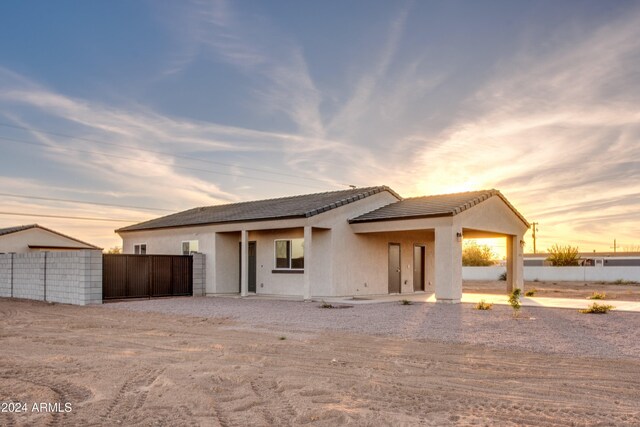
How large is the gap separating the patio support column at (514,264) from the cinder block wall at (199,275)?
42.4ft

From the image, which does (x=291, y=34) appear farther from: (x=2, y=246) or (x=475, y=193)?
(x=2, y=246)

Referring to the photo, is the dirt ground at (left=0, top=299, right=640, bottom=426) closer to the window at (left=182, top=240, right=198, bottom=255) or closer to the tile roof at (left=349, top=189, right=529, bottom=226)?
the tile roof at (left=349, top=189, right=529, bottom=226)

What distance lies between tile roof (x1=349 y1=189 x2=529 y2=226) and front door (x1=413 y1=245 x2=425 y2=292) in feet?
8.13

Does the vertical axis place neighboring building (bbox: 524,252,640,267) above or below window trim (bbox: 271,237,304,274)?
below

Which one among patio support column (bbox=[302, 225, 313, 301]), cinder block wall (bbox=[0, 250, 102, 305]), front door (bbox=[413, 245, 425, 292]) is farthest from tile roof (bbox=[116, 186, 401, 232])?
cinder block wall (bbox=[0, 250, 102, 305])

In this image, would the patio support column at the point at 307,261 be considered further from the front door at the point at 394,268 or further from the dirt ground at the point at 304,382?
the dirt ground at the point at 304,382

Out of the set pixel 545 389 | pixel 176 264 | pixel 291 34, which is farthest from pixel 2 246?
pixel 545 389

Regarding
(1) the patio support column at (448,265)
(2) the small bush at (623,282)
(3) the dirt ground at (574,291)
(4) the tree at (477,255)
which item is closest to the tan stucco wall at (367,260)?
(1) the patio support column at (448,265)

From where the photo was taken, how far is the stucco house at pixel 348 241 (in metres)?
19.9

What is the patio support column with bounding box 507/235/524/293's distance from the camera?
24.2 metres

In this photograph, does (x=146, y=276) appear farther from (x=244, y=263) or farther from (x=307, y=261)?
(x=307, y=261)

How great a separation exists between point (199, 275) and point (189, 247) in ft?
6.92

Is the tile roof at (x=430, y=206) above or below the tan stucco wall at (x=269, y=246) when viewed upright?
above

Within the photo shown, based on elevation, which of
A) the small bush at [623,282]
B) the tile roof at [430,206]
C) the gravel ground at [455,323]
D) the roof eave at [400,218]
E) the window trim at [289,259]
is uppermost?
the tile roof at [430,206]
